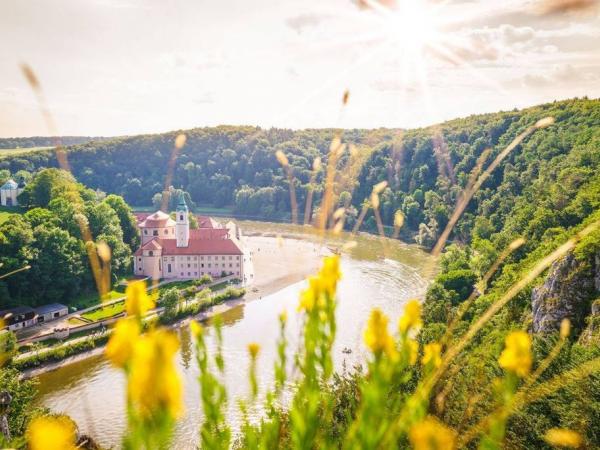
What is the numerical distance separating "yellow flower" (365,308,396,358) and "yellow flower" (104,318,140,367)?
72 cm

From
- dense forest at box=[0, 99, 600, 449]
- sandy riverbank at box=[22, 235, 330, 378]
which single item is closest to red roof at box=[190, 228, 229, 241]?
sandy riverbank at box=[22, 235, 330, 378]

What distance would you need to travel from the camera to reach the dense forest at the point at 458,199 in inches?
468

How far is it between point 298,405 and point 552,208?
1649 inches

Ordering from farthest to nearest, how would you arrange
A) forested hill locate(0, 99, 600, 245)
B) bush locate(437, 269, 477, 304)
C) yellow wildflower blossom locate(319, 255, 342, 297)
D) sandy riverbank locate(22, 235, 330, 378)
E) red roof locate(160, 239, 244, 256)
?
1. forested hill locate(0, 99, 600, 245)
2. red roof locate(160, 239, 244, 256)
3. bush locate(437, 269, 477, 304)
4. sandy riverbank locate(22, 235, 330, 378)
5. yellow wildflower blossom locate(319, 255, 342, 297)

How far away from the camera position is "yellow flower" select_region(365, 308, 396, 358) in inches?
61.0

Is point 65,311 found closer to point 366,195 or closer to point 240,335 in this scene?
point 240,335

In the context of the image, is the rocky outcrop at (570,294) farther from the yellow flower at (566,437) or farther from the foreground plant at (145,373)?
the foreground plant at (145,373)

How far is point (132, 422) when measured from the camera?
1.28 m

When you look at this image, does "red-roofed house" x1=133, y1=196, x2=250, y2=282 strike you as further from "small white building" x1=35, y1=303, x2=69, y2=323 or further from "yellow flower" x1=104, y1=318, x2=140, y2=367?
"yellow flower" x1=104, y1=318, x2=140, y2=367

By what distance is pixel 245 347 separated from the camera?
96.1ft

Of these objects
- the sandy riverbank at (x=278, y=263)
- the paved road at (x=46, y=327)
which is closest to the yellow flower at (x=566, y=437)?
the paved road at (x=46, y=327)

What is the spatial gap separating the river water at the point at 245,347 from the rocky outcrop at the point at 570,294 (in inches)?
283

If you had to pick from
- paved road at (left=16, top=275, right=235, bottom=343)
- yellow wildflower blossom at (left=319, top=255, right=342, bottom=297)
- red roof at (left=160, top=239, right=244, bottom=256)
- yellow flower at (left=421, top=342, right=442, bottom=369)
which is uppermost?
yellow wildflower blossom at (left=319, top=255, right=342, bottom=297)

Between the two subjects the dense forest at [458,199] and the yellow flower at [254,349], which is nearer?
the yellow flower at [254,349]
